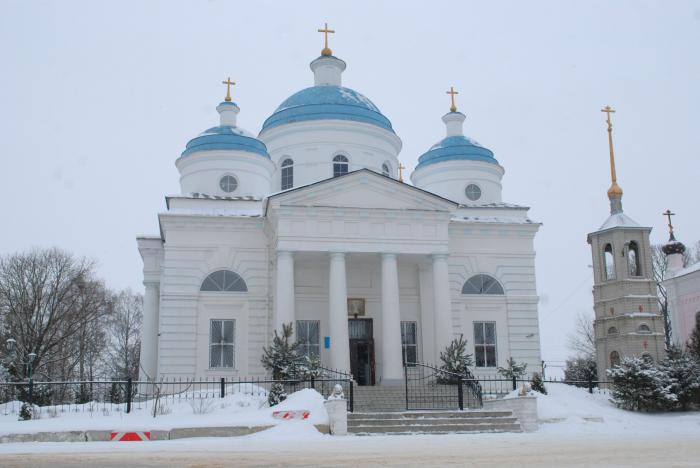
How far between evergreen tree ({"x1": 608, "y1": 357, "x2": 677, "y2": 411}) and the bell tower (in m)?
8.32

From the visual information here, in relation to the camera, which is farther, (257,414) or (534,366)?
(534,366)

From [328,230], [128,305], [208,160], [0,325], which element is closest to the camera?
[328,230]

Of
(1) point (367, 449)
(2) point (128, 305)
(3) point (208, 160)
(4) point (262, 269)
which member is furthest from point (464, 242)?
(2) point (128, 305)

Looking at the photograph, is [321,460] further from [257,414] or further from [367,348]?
[367,348]

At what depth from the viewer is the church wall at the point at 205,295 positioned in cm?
2822

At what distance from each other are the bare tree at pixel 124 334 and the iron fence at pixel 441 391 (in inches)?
1386

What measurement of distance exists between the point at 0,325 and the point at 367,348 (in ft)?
74.9

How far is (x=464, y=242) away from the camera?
31062 mm

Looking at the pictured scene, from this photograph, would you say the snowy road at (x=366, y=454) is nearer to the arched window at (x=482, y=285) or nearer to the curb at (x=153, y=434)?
the curb at (x=153, y=434)

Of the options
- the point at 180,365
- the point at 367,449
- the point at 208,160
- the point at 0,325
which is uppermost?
the point at 208,160

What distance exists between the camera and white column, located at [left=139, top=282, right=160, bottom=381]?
3203cm

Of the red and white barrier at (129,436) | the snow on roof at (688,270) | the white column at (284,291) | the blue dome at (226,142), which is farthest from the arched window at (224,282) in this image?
the snow on roof at (688,270)

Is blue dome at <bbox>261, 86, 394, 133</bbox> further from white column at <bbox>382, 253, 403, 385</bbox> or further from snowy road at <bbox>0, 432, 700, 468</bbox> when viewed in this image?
snowy road at <bbox>0, 432, 700, 468</bbox>

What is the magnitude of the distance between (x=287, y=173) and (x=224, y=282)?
6.95 meters
